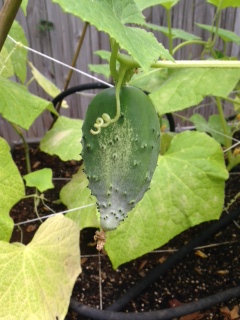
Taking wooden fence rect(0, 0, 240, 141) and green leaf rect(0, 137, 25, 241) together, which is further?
wooden fence rect(0, 0, 240, 141)

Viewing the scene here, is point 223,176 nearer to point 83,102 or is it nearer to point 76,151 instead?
point 76,151

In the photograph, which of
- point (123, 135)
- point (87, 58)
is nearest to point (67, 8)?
point (123, 135)

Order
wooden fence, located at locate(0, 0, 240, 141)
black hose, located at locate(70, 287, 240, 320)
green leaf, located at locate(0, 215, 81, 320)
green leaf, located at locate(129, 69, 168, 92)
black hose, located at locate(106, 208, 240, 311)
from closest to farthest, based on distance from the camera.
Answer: green leaf, located at locate(0, 215, 81, 320) < black hose, located at locate(70, 287, 240, 320) < black hose, located at locate(106, 208, 240, 311) < green leaf, located at locate(129, 69, 168, 92) < wooden fence, located at locate(0, 0, 240, 141)

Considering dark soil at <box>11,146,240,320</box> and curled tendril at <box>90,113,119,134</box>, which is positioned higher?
curled tendril at <box>90,113,119,134</box>

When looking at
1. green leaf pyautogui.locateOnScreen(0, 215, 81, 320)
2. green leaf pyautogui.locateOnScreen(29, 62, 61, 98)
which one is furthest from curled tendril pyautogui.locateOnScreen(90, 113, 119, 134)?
green leaf pyautogui.locateOnScreen(29, 62, 61, 98)

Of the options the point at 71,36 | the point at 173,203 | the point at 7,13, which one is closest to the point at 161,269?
the point at 173,203

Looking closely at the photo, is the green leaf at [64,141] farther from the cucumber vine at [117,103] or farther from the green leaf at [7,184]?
the cucumber vine at [117,103]

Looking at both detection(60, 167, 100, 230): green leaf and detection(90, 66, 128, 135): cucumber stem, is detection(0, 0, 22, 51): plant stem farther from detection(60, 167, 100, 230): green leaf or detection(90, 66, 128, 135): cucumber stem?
detection(60, 167, 100, 230): green leaf

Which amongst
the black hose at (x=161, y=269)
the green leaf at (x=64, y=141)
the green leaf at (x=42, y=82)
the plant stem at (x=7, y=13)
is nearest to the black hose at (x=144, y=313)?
the black hose at (x=161, y=269)
